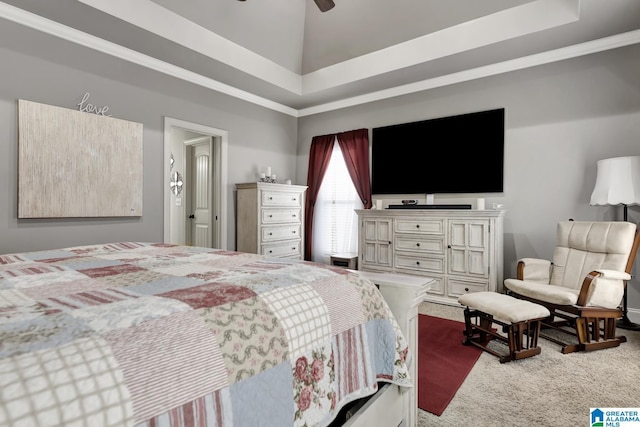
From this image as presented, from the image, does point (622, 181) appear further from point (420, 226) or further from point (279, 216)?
point (279, 216)

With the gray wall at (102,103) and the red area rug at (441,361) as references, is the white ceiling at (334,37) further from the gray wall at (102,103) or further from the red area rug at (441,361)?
the red area rug at (441,361)

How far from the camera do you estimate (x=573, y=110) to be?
3.45 meters

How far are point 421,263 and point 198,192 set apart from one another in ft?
12.6

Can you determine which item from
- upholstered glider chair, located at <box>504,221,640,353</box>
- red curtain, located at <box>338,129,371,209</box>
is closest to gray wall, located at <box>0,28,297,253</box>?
red curtain, located at <box>338,129,371,209</box>


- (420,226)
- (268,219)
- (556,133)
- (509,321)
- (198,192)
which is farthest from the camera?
(198,192)

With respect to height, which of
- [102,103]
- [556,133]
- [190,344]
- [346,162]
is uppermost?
[102,103]

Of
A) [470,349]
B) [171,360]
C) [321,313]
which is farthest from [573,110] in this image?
[171,360]

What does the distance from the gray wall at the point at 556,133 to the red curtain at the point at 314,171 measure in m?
1.98

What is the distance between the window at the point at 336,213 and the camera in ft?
16.9

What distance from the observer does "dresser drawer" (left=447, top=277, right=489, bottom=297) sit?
356 cm

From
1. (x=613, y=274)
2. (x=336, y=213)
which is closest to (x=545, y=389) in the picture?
(x=613, y=274)

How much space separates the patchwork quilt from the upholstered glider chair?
1.99 meters

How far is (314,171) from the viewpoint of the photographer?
5.43 meters

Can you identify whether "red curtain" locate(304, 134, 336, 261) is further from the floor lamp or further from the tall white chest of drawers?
the floor lamp
